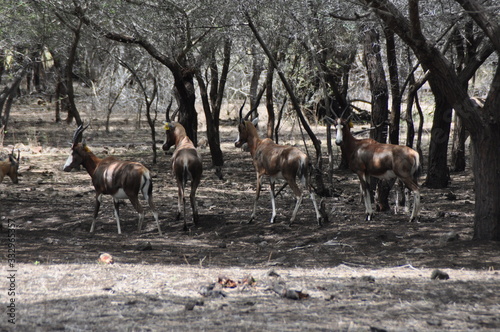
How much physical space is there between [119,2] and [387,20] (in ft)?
27.8

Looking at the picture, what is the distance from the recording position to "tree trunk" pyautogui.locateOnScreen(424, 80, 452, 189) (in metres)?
14.2

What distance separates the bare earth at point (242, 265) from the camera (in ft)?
16.3

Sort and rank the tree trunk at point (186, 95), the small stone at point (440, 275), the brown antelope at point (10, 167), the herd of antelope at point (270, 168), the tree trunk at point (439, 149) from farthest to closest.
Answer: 1. the tree trunk at point (186, 95)
2. the tree trunk at point (439, 149)
3. the brown antelope at point (10, 167)
4. the herd of antelope at point (270, 168)
5. the small stone at point (440, 275)

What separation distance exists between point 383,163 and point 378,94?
1698 millimetres

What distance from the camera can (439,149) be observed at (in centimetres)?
1463

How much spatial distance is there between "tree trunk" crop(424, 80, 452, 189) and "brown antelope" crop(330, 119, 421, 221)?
329 centimetres

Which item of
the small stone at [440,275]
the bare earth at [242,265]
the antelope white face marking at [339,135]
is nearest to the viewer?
the bare earth at [242,265]

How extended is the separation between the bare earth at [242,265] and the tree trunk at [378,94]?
482mm

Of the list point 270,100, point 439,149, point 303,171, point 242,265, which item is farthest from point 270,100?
point 242,265

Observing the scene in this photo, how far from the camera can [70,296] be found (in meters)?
5.61

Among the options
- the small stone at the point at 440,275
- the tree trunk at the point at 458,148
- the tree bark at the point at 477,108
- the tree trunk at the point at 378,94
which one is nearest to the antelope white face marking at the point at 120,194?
the tree trunk at the point at 378,94

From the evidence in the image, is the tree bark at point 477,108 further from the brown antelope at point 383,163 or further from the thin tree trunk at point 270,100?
the thin tree trunk at point 270,100

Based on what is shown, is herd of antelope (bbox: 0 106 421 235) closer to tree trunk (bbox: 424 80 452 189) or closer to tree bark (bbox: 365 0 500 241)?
tree bark (bbox: 365 0 500 241)

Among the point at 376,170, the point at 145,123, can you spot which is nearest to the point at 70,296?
the point at 376,170
